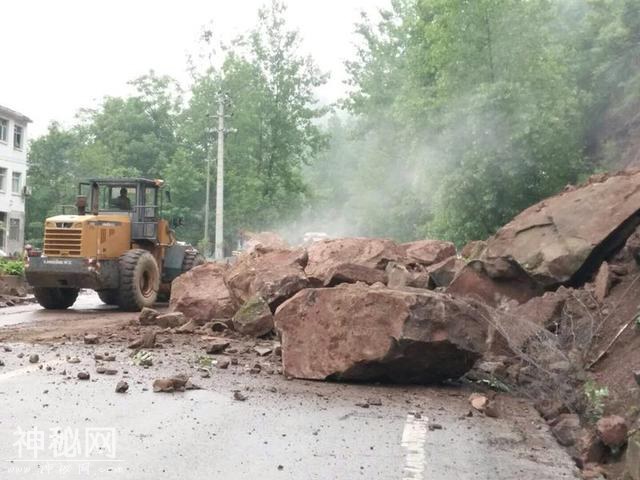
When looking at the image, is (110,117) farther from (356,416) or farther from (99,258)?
(356,416)

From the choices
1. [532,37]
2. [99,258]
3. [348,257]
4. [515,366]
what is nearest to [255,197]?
[532,37]

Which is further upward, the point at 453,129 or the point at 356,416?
the point at 453,129

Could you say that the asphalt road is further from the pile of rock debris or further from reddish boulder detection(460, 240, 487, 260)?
reddish boulder detection(460, 240, 487, 260)

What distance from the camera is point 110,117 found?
58.8 m

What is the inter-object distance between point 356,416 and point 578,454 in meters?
1.79

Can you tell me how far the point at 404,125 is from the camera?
31.9 meters

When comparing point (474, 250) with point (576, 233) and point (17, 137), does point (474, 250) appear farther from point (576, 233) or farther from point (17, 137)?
point (17, 137)

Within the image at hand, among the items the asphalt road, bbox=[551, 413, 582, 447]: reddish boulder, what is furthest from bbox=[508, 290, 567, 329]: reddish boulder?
bbox=[551, 413, 582, 447]: reddish boulder

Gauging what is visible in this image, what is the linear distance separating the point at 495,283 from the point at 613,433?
518 centimetres

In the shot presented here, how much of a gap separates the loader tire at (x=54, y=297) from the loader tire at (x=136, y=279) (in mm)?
1593

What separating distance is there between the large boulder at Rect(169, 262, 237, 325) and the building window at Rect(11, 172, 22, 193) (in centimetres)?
4300

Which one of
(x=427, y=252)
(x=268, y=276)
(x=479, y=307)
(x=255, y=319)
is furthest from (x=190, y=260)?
(x=479, y=307)

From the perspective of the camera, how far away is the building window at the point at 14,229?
51.9 meters

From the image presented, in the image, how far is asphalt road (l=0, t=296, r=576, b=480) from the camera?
189 inches
